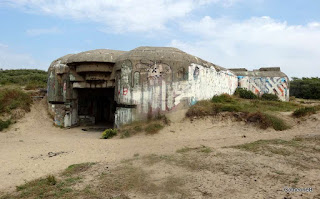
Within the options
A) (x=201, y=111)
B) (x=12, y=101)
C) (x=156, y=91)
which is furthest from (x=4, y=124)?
(x=201, y=111)

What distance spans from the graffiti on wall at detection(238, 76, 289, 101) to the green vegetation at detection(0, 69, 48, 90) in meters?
12.3

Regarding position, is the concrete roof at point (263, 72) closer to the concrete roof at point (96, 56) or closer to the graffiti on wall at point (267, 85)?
the graffiti on wall at point (267, 85)

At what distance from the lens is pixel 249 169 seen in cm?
473

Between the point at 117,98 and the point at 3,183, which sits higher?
the point at 117,98

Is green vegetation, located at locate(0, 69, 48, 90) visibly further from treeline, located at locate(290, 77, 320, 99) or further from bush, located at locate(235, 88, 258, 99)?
treeline, located at locate(290, 77, 320, 99)

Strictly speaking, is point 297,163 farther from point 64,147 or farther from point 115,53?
point 115,53

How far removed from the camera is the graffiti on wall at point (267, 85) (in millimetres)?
14266

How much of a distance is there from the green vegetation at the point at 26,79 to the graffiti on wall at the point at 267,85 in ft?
40.3

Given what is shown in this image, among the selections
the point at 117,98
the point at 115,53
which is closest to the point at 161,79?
the point at 117,98

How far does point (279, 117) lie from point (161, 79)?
14.3 ft

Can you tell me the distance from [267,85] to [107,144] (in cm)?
1053

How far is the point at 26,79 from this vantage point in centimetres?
2069

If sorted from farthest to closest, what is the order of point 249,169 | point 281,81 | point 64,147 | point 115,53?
point 281,81
point 115,53
point 64,147
point 249,169

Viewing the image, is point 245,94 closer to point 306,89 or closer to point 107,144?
point 107,144
